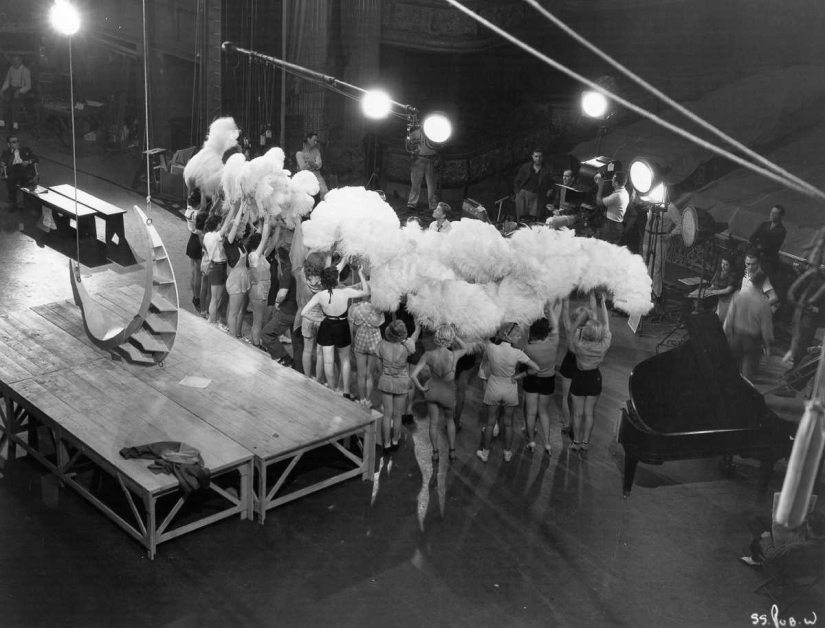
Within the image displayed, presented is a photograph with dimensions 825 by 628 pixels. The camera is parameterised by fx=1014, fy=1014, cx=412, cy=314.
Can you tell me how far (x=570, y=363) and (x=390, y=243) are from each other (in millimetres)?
2176

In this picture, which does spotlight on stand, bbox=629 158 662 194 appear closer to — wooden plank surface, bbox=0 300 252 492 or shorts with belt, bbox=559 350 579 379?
shorts with belt, bbox=559 350 579 379

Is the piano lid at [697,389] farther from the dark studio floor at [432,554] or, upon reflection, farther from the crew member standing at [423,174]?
the crew member standing at [423,174]

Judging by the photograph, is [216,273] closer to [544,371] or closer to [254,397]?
[254,397]

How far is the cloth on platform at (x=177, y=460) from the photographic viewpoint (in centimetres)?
795

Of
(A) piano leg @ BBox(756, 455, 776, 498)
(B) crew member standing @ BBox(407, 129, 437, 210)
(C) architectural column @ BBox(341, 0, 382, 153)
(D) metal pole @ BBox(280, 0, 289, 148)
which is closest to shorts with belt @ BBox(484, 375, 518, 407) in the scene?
(A) piano leg @ BBox(756, 455, 776, 498)

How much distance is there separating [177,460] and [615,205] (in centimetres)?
801

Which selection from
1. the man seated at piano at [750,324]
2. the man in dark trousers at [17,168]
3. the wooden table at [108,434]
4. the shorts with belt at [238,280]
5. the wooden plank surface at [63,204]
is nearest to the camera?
the wooden table at [108,434]

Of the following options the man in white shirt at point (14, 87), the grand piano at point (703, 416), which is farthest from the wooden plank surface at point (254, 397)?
the man in white shirt at point (14, 87)

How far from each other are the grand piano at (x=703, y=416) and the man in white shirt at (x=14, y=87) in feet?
55.1

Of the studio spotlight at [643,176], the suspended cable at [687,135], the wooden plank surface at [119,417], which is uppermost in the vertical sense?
the suspended cable at [687,135]

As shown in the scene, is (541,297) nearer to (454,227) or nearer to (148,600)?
(454,227)

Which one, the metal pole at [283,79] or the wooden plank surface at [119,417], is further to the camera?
the metal pole at [283,79]

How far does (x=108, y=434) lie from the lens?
8.62 meters

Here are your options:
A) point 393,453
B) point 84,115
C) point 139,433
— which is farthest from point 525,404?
point 84,115
